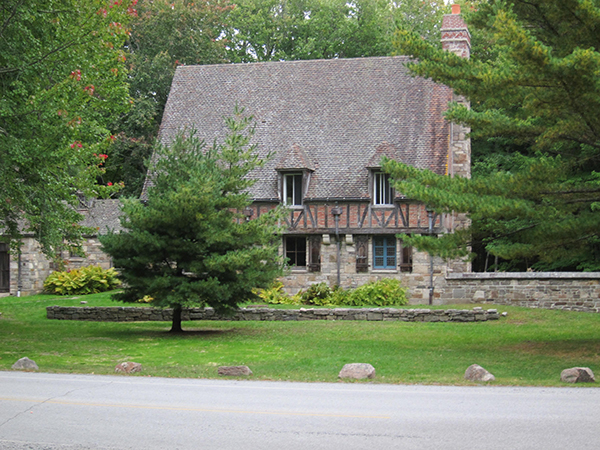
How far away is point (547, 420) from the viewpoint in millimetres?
8289

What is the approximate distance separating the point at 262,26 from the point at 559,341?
30.6 m

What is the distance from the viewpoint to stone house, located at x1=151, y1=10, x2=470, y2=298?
2959cm

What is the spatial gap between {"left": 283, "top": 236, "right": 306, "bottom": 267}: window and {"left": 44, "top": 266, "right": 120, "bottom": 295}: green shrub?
7330 mm

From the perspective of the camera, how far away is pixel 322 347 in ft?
58.4

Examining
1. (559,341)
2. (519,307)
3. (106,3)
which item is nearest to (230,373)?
(559,341)

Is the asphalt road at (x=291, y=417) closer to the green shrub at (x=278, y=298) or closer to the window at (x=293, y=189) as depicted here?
the green shrub at (x=278, y=298)

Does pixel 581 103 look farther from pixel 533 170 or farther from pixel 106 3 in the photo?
pixel 106 3

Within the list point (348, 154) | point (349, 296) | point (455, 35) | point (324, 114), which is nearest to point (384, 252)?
point (349, 296)

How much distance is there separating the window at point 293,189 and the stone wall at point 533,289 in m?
6.78

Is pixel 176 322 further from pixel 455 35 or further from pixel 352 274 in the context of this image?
pixel 455 35

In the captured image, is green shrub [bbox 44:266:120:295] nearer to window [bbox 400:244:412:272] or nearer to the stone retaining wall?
the stone retaining wall

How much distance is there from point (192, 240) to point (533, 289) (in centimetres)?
1279

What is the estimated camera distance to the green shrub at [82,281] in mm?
32312

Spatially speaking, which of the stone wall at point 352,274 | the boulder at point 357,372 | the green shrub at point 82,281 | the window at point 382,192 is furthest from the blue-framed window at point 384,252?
the boulder at point 357,372
